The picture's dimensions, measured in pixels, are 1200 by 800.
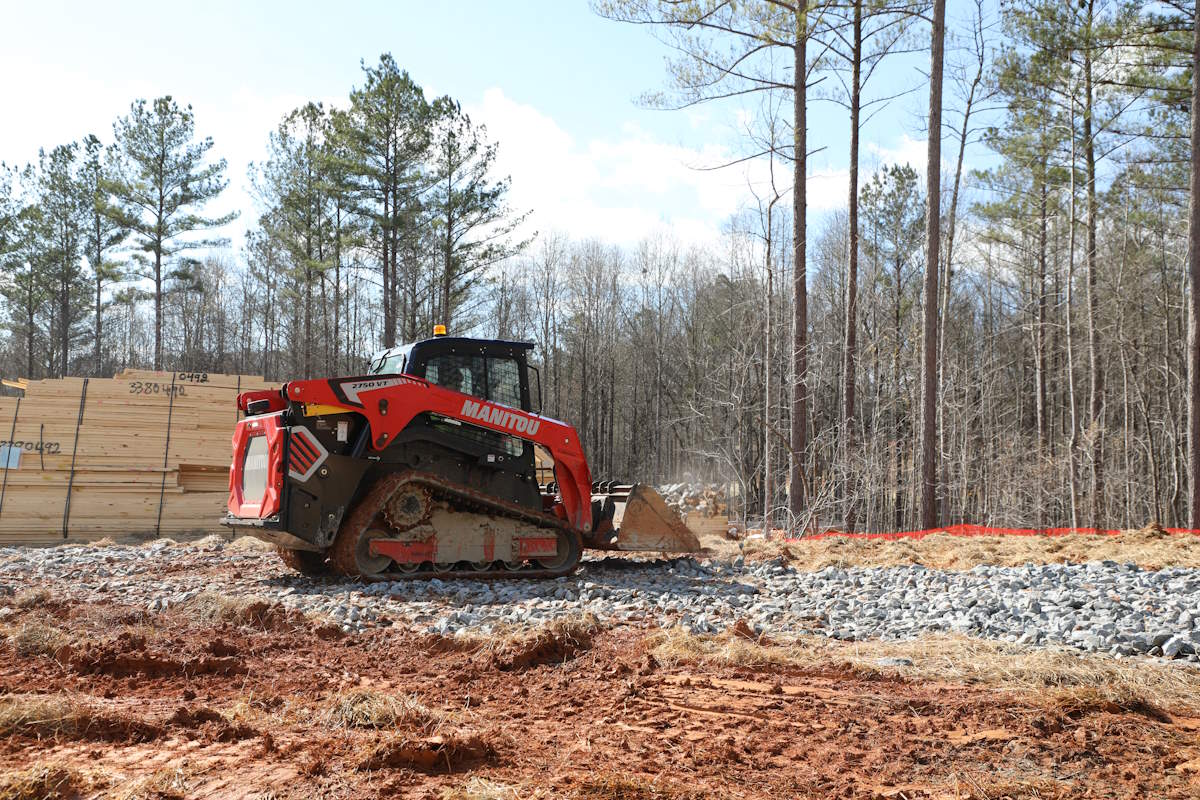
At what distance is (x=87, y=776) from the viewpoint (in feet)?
10.7

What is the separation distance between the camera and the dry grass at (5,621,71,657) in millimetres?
5473

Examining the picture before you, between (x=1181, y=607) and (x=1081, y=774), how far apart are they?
13.2 ft

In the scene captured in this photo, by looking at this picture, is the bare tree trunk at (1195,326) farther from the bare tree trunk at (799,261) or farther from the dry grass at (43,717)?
the dry grass at (43,717)

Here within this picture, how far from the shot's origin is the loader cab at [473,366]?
9898 mm

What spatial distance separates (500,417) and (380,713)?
19.5ft

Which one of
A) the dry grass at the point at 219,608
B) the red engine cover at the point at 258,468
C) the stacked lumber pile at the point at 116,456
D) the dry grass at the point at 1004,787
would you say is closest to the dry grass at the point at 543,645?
the dry grass at the point at 219,608

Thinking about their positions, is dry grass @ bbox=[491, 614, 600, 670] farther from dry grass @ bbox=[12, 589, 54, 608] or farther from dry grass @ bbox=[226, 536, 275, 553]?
dry grass @ bbox=[226, 536, 275, 553]

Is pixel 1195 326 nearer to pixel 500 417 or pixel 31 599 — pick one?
pixel 500 417

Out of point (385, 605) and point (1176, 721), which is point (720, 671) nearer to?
point (1176, 721)

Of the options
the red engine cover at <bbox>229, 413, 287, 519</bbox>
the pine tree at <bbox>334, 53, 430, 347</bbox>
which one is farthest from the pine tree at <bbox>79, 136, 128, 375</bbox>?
the red engine cover at <bbox>229, 413, 287, 519</bbox>

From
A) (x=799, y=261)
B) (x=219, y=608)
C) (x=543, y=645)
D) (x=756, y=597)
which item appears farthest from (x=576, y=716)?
(x=799, y=261)

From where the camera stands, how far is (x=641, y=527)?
10.5m

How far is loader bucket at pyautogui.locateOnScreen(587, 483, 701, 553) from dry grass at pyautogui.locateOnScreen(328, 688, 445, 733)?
6227 millimetres

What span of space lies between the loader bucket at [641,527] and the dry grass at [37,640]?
5.90 meters
